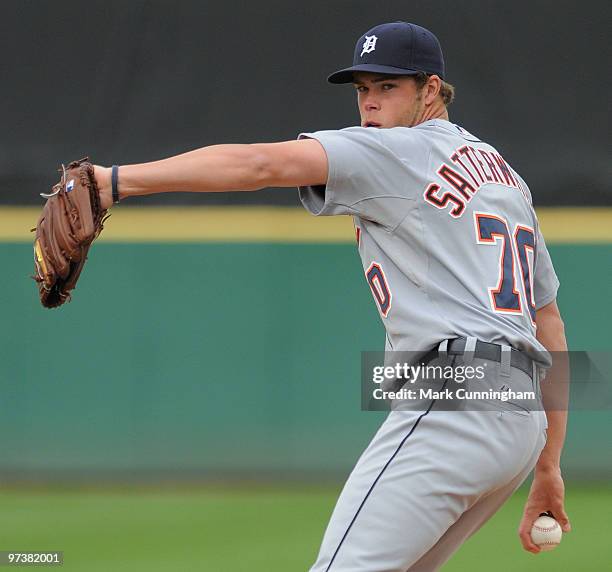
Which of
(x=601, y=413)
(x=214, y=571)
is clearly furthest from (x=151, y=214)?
(x=601, y=413)

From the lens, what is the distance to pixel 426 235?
7.44 ft

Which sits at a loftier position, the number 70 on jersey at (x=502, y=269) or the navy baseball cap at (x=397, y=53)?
the navy baseball cap at (x=397, y=53)

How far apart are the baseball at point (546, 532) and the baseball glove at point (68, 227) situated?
1.20 metres

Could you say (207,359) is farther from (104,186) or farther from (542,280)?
(104,186)

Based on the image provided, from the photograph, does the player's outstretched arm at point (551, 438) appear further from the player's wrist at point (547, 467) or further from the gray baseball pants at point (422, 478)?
the gray baseball pants at point (422, 478)

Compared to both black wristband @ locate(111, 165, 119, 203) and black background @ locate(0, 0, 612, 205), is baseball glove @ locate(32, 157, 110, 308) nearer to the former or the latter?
black wristband @ locate(111, 165, 119, 203)

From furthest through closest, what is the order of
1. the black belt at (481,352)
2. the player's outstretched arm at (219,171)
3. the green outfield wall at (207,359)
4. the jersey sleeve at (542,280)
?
the green outfield wall at (207,359) → the jersey sleeve at (542,280) → the black belt at (481,352) → the player's outstretched arm at (219,171)

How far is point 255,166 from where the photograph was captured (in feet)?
6.97

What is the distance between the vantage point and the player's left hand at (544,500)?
101 inches

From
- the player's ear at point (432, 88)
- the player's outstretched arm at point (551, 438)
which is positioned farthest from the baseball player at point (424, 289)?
the player's outstretched arm at point (551, 438)

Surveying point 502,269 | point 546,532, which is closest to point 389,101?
point 502,269

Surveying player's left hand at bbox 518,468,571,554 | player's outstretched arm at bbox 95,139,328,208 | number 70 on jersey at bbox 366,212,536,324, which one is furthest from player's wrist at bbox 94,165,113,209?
player's left hand at bbox 518,468,571,554

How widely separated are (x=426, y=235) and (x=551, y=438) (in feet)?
2.16

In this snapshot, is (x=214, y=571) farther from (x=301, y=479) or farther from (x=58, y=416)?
(x=58, y=416)
